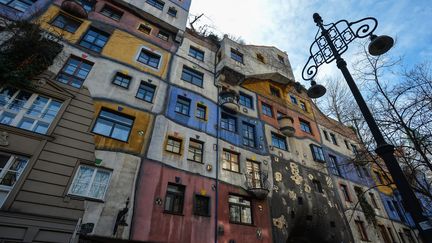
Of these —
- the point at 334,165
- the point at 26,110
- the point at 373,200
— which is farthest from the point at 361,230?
the point at 26,110

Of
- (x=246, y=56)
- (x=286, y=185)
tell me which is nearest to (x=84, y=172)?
(x=286, y=185)

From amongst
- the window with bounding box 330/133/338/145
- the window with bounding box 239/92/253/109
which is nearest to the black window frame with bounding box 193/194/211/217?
the window with bounding box 239/92/253/109

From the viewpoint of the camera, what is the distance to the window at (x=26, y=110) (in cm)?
901

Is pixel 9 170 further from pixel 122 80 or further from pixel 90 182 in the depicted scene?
pixel 122 80

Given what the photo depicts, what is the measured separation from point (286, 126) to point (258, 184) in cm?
670

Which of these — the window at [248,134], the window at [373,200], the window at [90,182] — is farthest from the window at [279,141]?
the window at [90,182]

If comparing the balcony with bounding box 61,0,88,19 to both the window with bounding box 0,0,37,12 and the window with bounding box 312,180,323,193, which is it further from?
the window with bounding box 312,180,323,193

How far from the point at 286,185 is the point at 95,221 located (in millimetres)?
12043

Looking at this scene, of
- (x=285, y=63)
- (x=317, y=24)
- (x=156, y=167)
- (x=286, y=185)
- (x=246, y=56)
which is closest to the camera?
(x=317, y=24)

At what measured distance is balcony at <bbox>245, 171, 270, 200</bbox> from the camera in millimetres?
13508

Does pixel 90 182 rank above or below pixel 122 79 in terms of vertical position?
below

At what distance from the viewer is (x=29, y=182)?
8.03m

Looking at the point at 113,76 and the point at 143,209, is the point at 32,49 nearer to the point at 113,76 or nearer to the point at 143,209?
the point at 113,76

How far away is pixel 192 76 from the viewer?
17.3m
